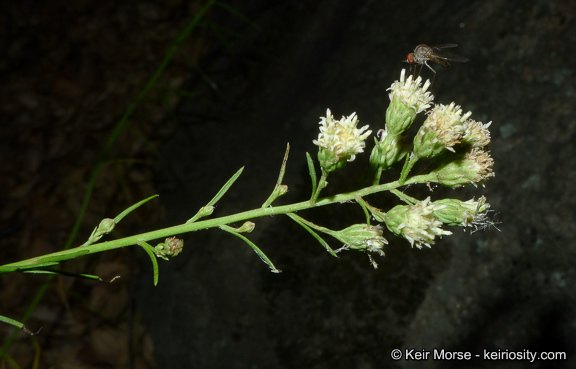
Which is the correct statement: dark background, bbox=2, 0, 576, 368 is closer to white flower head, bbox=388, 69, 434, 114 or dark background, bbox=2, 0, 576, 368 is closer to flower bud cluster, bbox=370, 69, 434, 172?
flower bud cluster, bbox=370, 69, 434, 172

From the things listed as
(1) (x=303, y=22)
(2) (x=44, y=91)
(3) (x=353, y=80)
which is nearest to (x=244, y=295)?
(3) (x=353, y=80)

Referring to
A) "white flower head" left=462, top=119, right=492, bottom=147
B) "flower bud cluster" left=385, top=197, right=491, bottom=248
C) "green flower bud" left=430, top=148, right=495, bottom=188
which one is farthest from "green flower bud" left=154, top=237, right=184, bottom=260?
"white flower head" left=462, top=119, right=492, bottom=147

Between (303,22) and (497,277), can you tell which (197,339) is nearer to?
(497,277)

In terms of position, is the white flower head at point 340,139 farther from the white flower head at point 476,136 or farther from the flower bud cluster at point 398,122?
the white flower head at point 476,136

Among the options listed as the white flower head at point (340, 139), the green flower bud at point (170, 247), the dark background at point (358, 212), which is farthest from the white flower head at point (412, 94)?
the green flower bud at point (170, 247)

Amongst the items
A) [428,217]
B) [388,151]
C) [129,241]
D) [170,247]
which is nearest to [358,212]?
[388,151]

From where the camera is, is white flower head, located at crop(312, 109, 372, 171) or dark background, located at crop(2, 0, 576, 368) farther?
dark background, located at crop(2, 0, 576, 368)

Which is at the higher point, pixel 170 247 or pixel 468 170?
pixel 468 170

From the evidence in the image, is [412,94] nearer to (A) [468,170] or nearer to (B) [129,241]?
(A) [468,170]
